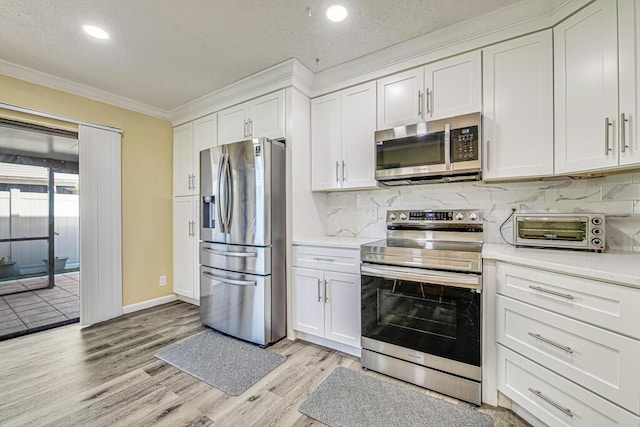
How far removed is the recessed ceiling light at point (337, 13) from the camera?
186 cm

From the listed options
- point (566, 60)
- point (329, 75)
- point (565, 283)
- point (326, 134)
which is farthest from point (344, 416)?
point (329, 75)

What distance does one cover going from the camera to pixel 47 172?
9.69 feet

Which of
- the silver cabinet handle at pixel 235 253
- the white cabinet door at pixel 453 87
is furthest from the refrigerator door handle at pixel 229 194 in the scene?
the white cabinet door at pixel 453 87

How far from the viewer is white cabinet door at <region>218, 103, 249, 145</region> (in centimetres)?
295

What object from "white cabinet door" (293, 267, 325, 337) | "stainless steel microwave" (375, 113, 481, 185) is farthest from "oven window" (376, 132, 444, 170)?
"white cabinet door" (293, 267, 325, 337)

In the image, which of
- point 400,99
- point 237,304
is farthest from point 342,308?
point 400,99

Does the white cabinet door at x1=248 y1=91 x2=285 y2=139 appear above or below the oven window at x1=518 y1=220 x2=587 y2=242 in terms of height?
above

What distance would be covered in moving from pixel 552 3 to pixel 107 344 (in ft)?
14.3

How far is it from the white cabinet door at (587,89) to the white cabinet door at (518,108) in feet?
0.18

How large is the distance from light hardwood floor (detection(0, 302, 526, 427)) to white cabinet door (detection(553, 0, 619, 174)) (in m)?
1.61

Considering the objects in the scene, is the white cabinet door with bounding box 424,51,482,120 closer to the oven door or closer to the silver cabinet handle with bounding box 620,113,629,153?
the silver cabinet handle with bounding box 620,113,629,153

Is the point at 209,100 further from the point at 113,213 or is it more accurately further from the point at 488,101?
the point at 488,101

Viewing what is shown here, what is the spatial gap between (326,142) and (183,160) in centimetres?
208

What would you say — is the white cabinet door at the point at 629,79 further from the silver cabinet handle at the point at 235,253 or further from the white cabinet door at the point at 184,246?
the white cabinet door at the point at 184,246
